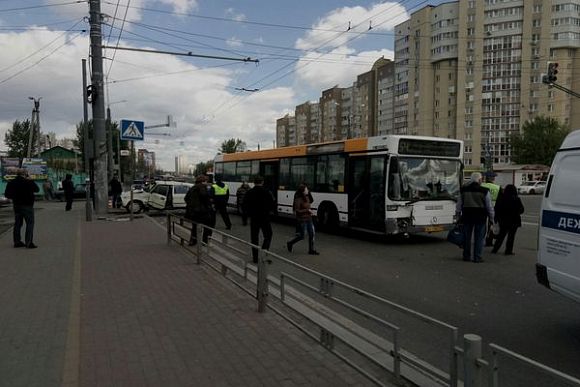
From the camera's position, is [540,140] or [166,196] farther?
[540,140]

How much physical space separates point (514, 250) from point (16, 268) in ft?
33.8

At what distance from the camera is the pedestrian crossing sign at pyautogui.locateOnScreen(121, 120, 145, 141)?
720 inches

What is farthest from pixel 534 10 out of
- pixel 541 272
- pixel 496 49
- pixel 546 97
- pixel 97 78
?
pixel 541 272

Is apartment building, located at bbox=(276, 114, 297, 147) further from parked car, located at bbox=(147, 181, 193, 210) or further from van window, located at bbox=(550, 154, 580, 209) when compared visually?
van window, located at bbox=(550, 154, 580, 209)

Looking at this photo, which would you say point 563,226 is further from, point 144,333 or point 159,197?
point 159,197

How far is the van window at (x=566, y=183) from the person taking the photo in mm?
5246

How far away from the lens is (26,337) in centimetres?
510

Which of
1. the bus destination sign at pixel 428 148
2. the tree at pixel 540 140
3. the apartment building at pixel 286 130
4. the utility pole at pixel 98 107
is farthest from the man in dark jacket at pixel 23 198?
the apartment building at pixel 286 130

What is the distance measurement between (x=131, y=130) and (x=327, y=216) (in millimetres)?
8023

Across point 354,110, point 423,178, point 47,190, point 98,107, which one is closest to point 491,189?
point 423,178

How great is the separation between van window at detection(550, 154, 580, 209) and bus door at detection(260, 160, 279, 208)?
13876mm

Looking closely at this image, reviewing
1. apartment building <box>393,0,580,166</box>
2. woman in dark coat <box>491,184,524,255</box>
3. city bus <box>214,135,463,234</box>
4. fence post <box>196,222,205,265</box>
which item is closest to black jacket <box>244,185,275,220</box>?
fence post <box>196,222,205,265</box>

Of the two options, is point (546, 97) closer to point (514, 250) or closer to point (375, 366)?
point (514, 250)

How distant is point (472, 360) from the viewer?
2.96m
